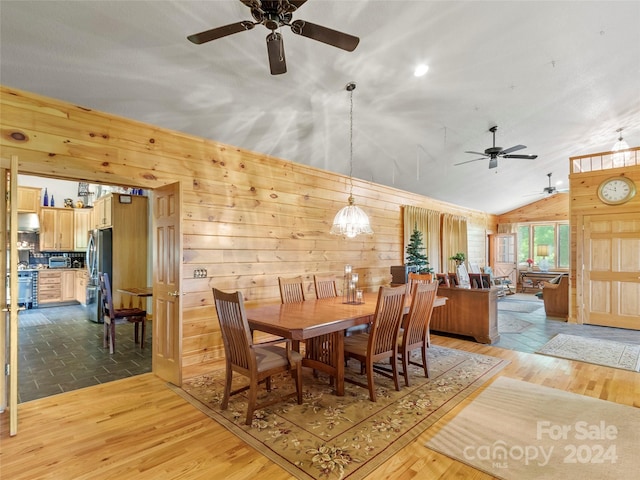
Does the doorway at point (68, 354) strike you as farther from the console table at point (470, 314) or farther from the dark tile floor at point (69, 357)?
the console table at point (470, 314)

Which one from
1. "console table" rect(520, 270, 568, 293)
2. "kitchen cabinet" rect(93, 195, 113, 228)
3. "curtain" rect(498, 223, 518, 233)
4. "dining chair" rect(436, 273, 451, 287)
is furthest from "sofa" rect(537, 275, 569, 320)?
"kitchen cabinet" rect(93, 195, 113, 228)

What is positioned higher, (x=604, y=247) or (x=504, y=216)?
(x=504, y=216)

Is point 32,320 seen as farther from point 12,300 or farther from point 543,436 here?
point 543,436

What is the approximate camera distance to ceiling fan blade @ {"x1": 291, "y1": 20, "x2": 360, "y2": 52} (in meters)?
1.91

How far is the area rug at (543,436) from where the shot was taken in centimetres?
207

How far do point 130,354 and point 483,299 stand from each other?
477 centimetres

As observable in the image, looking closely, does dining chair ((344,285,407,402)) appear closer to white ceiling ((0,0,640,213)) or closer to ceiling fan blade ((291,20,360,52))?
ceiling fan blade ((291,20,360,52))

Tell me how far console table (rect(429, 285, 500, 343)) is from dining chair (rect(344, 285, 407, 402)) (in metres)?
2.24

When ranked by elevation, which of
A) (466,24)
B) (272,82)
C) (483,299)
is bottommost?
(483,299)

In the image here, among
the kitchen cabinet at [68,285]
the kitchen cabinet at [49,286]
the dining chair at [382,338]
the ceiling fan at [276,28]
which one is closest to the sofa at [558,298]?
the dining chair at [382,338]

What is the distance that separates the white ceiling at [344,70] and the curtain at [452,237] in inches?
152

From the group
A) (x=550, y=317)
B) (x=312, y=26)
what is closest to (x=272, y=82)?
(x=312, y=26)

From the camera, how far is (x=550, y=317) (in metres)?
6.55

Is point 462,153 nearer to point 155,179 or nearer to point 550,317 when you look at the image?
point 550,317
